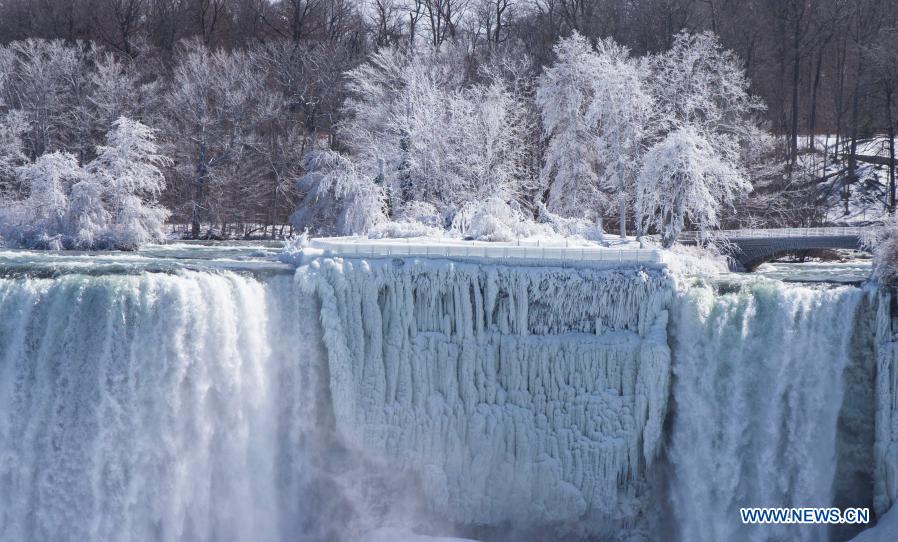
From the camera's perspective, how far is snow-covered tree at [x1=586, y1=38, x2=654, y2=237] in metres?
30.2

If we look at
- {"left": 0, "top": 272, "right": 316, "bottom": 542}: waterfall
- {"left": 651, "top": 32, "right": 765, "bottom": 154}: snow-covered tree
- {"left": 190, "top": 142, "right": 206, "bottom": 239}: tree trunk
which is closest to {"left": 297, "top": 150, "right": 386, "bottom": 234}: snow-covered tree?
{"left": 190, "top": 142, "right": 206, "bottom": 239}: tree trunk

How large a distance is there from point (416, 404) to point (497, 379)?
5.79ft

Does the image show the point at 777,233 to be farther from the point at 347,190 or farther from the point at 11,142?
the point at 11,142

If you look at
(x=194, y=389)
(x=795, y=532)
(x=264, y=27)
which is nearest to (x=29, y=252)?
(x=194, y=389)

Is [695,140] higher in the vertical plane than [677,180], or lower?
higher

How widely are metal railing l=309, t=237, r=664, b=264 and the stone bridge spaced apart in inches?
340

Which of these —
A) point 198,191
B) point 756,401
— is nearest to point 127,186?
point 198,191

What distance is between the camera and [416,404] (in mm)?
21812

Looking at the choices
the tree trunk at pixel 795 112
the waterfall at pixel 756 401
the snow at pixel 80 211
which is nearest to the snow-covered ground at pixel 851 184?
the tree trunk at pixel 795 112

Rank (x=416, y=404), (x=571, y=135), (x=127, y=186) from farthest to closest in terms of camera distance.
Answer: (x=571, y=135) < (x=127, y=186) < (x=416, y=404)

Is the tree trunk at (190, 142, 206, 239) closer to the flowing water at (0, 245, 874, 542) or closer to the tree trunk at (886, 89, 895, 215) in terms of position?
the flowing water at (0, 245, 874, 542)

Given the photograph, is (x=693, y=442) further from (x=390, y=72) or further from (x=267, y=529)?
(x=390, y=72)

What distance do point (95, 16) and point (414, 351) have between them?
113ft

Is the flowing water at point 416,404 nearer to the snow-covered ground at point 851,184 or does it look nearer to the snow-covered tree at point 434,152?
the snow-covered tree at point 434,152
